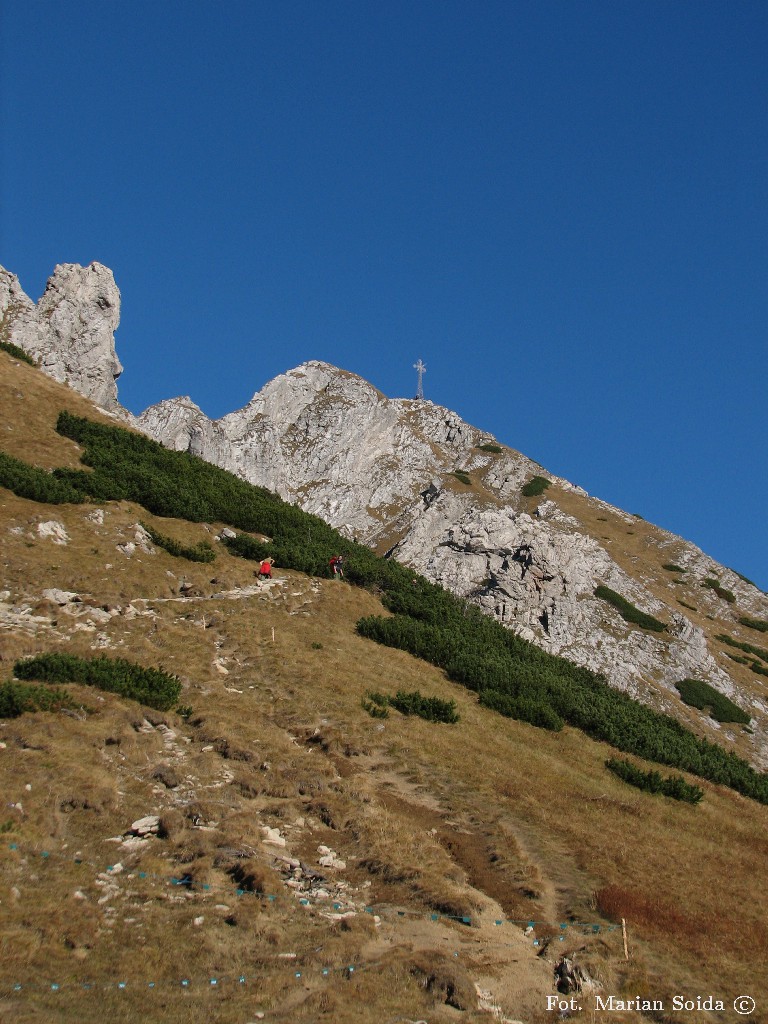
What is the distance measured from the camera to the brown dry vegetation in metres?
10.7

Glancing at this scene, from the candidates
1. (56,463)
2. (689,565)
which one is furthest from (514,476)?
(56,463)

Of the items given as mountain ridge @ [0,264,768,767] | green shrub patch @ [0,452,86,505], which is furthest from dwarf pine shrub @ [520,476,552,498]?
green shrub patch @ [0,452,86,505]

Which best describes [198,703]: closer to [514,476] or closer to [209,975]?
[209,975]

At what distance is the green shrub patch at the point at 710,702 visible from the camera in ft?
198

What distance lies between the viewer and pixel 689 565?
99.8m

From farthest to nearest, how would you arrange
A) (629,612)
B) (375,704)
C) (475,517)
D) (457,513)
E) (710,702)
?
1. (457,513)
2. (475,517)
3. (629,612)
4. (710,702)
5. (375,704)

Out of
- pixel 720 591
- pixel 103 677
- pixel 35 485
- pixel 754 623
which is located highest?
pixel 720 591

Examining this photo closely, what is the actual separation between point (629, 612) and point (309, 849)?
62072mm

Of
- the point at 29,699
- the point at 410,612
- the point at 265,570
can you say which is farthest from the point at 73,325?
the point at 29,699

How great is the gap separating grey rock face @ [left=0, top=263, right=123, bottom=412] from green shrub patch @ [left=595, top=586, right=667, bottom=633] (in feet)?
179

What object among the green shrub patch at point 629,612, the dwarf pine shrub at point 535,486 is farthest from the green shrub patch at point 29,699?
the dwarf pine shrub at point 535,486

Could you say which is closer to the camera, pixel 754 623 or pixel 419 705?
pixel 419 705

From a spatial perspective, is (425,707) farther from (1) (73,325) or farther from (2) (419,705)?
(1) (73,325)

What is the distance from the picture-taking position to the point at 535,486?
364ft
